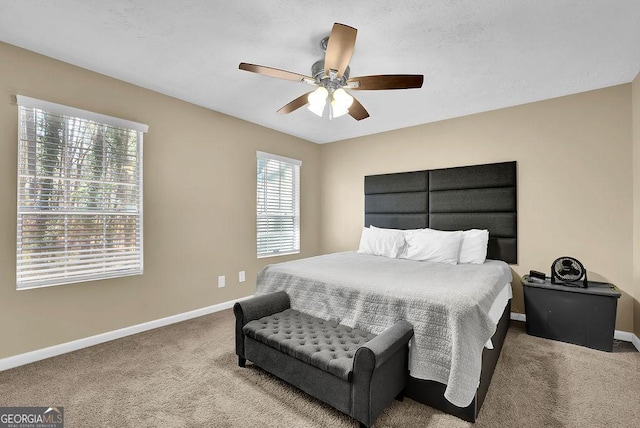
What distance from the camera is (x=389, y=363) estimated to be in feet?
5.62

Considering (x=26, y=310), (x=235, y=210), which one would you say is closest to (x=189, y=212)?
(x=235, y=210)

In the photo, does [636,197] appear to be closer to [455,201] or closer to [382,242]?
[455,201]

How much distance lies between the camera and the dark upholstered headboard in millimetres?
3402

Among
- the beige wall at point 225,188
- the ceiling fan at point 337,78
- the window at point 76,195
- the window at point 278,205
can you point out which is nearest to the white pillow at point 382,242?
the beige wall at point 225,188

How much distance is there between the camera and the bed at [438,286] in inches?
67.8

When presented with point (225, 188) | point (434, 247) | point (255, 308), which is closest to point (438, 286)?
point (434, 247)

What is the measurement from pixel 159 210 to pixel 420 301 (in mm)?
2758

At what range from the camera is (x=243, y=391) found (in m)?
1.99

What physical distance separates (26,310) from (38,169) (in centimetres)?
114

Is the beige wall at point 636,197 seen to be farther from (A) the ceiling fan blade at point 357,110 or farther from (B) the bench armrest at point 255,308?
(B) the bench armrest at point 255,308

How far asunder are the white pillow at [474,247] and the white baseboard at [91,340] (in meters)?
3.04

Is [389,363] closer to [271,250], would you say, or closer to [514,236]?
[514,236]

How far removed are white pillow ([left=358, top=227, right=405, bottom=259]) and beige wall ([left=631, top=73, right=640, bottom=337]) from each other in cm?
213

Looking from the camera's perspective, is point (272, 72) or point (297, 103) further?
point (297, 103)
